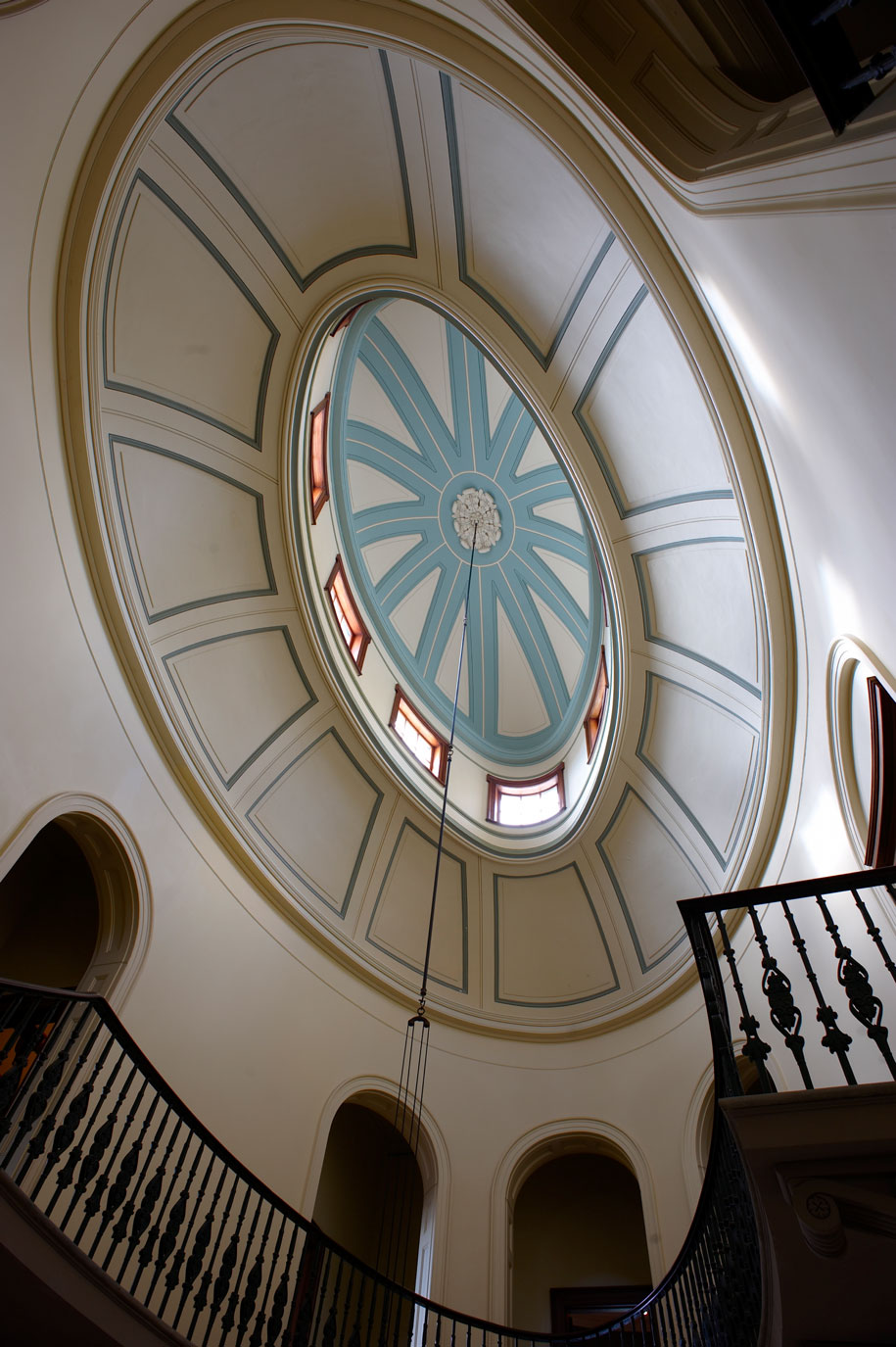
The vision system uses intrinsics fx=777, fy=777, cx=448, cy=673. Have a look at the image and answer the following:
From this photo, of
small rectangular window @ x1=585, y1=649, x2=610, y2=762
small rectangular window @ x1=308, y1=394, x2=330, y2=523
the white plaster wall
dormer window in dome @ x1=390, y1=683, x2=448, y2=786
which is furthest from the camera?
dormer window in dome @ x1=390, y1=683, x2=448, y2=786

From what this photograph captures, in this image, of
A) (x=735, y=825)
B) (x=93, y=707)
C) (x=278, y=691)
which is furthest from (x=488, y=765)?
(x=93, y=707)

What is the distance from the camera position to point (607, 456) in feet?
26.8

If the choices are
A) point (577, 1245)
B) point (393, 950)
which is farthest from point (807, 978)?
point (577, 1245)

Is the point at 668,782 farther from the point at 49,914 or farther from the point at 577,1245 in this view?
the point at 49,914

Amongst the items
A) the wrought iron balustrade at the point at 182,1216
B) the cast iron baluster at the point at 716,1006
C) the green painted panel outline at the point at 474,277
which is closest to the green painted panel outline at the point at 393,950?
the wrought iron balustrade at the point at 182,1216

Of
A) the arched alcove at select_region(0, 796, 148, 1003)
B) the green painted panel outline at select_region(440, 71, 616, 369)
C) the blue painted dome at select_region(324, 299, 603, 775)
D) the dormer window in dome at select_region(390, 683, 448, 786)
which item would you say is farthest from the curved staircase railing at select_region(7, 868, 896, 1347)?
the blue painted dome at select_region(324, 299, 603, 775)

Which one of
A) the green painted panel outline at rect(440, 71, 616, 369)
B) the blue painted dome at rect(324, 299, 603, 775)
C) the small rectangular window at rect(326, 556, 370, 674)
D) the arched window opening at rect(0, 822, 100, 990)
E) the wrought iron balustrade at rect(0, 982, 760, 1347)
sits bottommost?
the wrought iron balustrade at rect(0, 982, 760, 1347)

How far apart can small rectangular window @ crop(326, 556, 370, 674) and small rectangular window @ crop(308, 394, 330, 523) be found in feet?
3.21

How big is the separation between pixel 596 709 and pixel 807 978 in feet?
21.6

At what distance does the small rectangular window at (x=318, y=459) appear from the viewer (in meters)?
9.99

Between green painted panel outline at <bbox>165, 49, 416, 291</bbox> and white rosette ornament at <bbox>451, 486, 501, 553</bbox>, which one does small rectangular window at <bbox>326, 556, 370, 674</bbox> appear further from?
green painted panel outline at <bbox>165, 49, 416, 291</bbox>

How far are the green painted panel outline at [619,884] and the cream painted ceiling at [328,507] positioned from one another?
37 millimetres

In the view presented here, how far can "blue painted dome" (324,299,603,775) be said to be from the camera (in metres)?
12.1

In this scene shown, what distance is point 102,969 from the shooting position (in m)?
6.19
